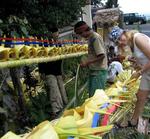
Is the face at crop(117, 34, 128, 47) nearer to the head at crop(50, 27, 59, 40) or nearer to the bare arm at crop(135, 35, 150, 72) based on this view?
the bare arm at crop(135, 35, 150, 72)

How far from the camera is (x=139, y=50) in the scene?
5871 mm

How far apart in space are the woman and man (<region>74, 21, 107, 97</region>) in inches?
48.9

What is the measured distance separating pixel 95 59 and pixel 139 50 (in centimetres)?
159

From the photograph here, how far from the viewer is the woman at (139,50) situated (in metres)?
5.72

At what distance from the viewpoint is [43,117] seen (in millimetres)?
8508

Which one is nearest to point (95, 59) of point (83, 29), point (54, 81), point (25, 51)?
point (83, 29)

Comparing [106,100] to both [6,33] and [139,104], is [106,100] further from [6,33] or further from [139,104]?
[6,33]

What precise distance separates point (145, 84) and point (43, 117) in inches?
108

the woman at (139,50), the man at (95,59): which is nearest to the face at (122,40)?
the woman at (139,50)

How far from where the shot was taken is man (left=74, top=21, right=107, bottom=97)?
290 inches

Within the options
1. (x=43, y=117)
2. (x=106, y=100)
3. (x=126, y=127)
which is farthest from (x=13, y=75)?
(x=106, y=100)

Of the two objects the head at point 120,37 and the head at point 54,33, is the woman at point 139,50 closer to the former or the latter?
the head at point 120,37

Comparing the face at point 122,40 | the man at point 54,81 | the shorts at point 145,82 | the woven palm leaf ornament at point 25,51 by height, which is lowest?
the man at point 54,81

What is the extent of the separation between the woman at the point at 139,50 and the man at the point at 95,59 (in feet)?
4.08
